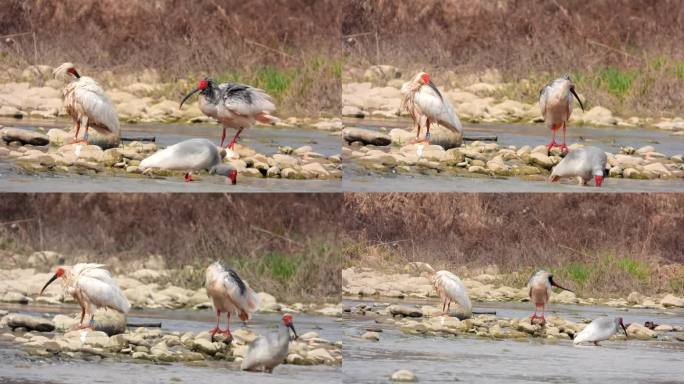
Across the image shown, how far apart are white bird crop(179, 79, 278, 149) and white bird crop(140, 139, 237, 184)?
0.89 feet

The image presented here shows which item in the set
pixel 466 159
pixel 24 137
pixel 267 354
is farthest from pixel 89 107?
pixel 466 159

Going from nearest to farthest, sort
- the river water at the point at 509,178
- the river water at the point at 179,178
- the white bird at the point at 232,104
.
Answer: the river water at the point at 179,178 < the white bird at the point at 232,104 < the river water at the point at 509,178

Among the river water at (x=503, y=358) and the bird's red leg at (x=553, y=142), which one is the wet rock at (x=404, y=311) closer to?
the river water at (x=503, y=358)

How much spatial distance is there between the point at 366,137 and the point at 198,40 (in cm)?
145

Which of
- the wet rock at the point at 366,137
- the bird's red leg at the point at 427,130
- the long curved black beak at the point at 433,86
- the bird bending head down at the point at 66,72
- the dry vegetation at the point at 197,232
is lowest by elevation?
the dry vegetation at the point at 197,232

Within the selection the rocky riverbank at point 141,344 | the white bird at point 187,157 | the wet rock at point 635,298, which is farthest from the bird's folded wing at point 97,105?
the wet rock at point 635,298

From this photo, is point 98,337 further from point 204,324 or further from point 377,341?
point 377,341

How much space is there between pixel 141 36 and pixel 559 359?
153 inches

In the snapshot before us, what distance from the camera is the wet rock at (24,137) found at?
14.4m

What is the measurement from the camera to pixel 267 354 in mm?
13969

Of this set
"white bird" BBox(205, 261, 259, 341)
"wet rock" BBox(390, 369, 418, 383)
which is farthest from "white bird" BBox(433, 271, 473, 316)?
"white bird" BBox(205, 261, 259, 341)

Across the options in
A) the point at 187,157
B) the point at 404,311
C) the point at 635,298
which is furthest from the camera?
the point at 635,298

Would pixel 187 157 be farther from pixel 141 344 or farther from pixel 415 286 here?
pixel 415 286

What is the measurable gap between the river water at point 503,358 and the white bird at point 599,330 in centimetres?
8
